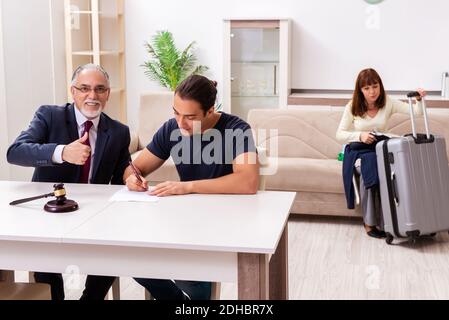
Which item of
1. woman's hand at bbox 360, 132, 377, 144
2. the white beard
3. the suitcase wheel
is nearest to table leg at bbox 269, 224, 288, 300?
the white beard

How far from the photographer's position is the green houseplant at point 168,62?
6.54 metres

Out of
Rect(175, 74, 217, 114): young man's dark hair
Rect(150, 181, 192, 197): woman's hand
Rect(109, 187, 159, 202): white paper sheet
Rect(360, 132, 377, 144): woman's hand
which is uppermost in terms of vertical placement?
Rect(175, 74, 217, 114): young man's dark hair

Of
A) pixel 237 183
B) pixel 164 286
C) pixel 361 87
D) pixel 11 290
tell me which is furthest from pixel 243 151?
pixel 361 87

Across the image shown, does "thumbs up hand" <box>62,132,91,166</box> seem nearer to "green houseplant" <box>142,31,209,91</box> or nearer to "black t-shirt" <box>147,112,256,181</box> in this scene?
"black t-shirt" <box>147,112,256,181</box>

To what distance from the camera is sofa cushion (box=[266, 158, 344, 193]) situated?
4.57 meters

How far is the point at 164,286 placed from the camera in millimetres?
2553

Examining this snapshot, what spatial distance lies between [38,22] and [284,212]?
4267mm

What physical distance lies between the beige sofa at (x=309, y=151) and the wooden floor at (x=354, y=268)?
0.64 feet

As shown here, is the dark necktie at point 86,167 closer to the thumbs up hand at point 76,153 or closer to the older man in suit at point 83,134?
the older man in suit at point 83,134

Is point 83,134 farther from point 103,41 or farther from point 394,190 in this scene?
point 103,41

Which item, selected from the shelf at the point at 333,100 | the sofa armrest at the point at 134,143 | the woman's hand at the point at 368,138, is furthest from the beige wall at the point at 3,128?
the woman's hand at the point at 368,138

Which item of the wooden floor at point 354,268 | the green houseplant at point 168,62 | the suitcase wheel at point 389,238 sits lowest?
the wooden floor at point 354,268

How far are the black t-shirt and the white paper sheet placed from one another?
24cm

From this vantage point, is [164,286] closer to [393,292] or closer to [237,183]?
[237,183]
